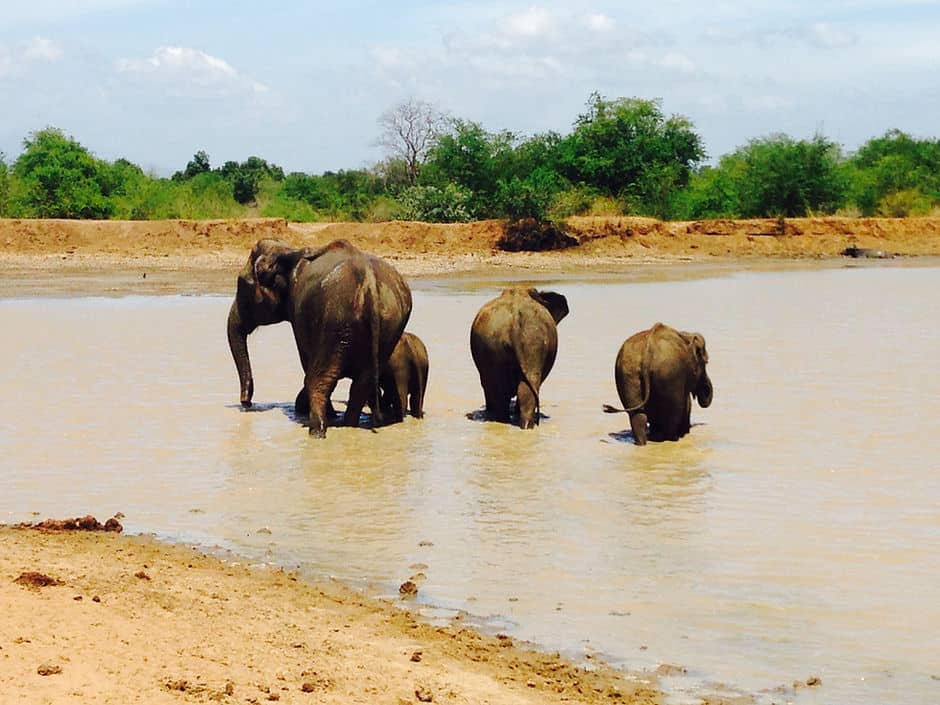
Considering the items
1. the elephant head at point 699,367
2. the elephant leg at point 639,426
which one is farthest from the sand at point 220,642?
the elephant head at point 699,367

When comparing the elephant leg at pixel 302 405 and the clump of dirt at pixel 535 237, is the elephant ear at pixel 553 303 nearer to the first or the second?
the elephant leg at pixel 302 405

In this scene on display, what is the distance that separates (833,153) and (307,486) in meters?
43.1

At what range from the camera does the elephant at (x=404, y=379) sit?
12562 millimetres

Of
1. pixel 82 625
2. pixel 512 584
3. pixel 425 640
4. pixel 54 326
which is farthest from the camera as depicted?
pixel 54 326

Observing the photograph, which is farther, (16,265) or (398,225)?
(398,225)

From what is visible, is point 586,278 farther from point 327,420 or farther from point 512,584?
point 512,584

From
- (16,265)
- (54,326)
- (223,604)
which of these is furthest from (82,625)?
(16,265)

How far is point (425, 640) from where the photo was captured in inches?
252

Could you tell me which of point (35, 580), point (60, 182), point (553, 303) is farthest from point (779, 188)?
point (35, 580)

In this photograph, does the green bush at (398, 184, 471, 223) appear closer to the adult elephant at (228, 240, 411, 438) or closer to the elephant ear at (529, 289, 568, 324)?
the elephant ear at (529, 289, 568, 324)

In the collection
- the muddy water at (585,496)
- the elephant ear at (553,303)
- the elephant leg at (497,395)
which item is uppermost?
the elephant ear at (553,303)

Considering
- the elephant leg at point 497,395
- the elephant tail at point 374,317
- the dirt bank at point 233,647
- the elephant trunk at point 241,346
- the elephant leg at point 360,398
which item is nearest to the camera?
the dirt bank at point 233,647

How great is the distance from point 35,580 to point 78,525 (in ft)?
6.23

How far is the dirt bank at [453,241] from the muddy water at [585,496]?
18763 millimetres
